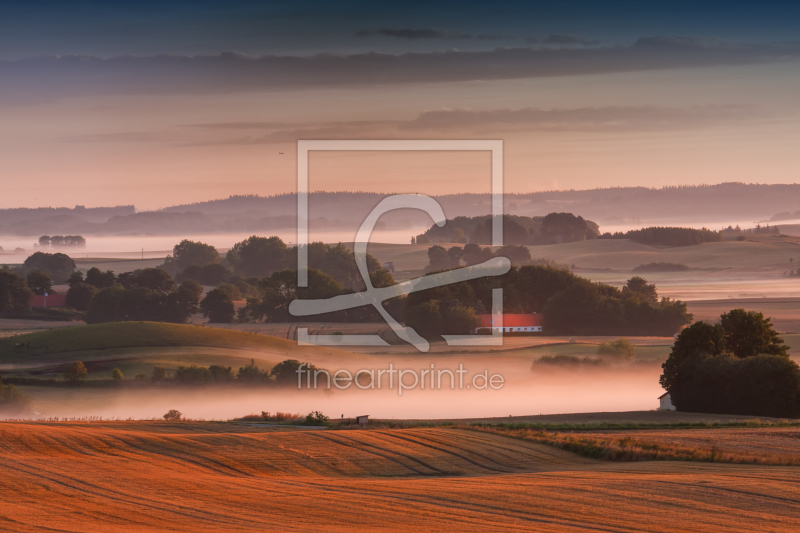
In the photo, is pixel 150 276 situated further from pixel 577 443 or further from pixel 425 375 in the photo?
pixel 577 443

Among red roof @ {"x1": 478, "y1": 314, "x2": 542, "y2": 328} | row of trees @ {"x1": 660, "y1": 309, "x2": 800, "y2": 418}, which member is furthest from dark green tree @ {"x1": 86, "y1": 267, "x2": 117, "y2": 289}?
row of trees @ {"x1": 660, "y1": 309, "x2": 800, "y2": 418}

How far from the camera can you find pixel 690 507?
73.4ft

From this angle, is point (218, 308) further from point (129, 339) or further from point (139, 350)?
point (139, 350)

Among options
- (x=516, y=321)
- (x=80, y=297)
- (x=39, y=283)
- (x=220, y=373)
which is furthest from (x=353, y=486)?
(x=39, y=283)

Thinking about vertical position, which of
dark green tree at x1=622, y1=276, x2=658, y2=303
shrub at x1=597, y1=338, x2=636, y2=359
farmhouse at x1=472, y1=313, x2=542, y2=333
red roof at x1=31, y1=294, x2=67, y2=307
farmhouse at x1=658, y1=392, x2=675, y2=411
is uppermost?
dark green tree at x1=622, y1=276, x2=658, y2=303

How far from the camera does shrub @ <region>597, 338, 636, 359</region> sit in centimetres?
11250

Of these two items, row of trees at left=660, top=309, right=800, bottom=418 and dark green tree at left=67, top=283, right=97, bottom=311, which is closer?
row of trees at left=660, top=309, right=800, bottom=418

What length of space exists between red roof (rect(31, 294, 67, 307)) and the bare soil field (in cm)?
15014

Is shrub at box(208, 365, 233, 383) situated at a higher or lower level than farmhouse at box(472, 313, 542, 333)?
lower

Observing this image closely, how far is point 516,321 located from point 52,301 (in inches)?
3993

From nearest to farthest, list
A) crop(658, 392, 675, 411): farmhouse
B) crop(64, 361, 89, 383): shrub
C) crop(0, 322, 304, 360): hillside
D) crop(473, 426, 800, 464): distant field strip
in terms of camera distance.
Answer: crop(473, 426, 800, 464): distant field strip < crop(658, 392, 675, 411): farmhouse < crop(64, 361, 89, 383): shrub < crop(0, 322, 304, 360): hillside

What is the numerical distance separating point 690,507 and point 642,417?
109 ft

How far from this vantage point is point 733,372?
2299 inches

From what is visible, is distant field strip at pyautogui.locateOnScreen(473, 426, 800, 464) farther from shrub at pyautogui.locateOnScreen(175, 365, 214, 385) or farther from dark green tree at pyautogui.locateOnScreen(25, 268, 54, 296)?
dark green tree at pyautogui.locateOnScreen(25, 268, 54, 296)
